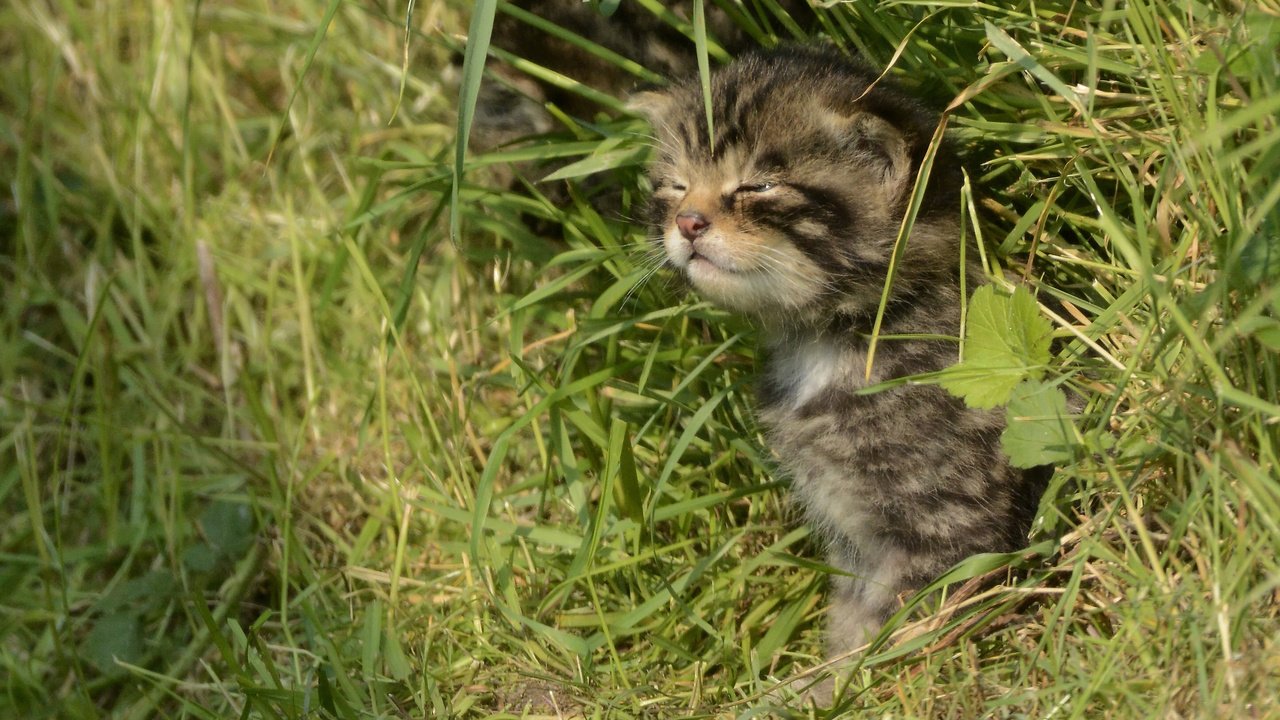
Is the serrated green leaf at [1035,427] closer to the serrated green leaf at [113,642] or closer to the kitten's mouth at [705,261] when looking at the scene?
the kitten's mouth at [705,261]

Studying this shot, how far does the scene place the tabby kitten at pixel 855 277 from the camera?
8.00 ft

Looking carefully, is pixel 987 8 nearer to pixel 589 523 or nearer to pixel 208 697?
pixel 589 523

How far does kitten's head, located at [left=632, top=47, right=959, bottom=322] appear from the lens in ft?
7.95

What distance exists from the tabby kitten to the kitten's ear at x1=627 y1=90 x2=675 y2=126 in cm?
13

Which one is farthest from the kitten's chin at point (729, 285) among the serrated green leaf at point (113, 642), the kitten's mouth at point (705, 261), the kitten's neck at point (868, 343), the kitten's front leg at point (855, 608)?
the serrated green leaf at point (113, 642)

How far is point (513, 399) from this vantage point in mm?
3508

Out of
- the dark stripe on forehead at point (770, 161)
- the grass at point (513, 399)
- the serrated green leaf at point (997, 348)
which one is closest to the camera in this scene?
the grass at point (513, 399)

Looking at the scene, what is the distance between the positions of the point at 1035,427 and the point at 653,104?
1.11 m

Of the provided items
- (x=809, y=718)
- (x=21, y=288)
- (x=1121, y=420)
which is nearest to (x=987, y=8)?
(x=1121, y=420)

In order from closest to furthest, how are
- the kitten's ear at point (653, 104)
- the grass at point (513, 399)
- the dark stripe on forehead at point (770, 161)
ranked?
the grass at point (513, 399) < the dark stripe on forehead at point (770, 161) < the kitten's ear at point (653, 104)

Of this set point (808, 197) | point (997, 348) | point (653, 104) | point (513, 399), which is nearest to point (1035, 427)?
point (997, 348)

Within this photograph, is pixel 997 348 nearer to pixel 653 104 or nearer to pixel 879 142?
pixel 879 142

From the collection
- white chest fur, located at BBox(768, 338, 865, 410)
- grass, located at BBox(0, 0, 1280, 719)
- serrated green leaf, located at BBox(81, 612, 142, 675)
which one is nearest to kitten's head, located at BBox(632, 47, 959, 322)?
white chest fur, located at BBox(768, 338, 865, 410)

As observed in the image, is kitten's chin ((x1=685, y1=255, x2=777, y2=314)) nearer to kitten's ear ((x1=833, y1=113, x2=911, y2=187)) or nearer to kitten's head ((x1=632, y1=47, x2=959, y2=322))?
kitten's head ((x1=632, y1=47, x2=959, y2=322))
